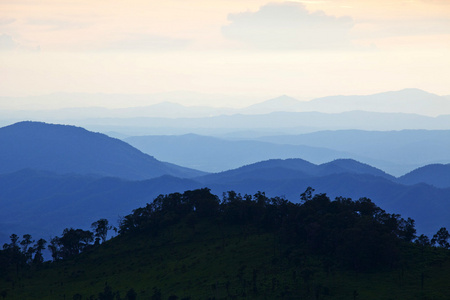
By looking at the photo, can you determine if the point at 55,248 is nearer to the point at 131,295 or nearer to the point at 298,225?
the point at 131,295

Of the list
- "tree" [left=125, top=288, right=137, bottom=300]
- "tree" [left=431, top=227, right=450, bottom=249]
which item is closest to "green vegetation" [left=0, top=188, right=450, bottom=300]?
"tree" [left=431, top=227, right=450, bottom=249]

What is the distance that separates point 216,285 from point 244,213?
3586 cm

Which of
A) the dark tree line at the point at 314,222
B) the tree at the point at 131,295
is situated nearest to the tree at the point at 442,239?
the dark tree line at the point at 314,222

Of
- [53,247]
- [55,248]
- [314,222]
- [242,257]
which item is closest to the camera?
[242,257]

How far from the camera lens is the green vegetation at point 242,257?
356ft

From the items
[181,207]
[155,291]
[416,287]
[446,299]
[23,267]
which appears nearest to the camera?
[446,299]

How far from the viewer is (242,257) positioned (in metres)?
126

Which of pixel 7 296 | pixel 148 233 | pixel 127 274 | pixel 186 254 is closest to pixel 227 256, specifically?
pixel 186 254

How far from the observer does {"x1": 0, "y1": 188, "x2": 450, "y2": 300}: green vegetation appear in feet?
356

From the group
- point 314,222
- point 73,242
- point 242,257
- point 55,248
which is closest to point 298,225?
point 314,222

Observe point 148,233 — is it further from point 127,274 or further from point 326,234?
point 326,234

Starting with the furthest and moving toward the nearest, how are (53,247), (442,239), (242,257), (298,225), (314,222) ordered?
(53,247) → (442,239) → (298,225) → (314,222) → (242,257)

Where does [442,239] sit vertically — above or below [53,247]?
above

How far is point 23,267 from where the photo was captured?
479 feet
